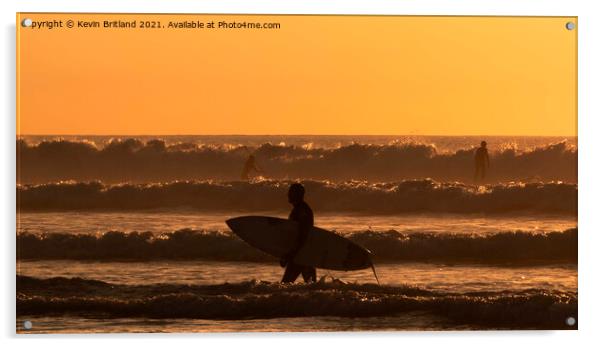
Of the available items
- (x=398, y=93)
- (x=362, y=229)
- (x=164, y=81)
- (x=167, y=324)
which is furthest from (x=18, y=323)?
(x=398, y=93)

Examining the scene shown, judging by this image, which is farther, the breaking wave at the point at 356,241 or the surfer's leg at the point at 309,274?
the surfer's leg at the point at 309,274

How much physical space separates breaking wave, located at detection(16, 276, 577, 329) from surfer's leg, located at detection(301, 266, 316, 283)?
4 cm

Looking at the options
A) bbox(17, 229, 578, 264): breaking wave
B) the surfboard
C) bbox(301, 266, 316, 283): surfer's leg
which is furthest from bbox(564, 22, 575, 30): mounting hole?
bbox(301, 266, 316, 283): surfer's leg

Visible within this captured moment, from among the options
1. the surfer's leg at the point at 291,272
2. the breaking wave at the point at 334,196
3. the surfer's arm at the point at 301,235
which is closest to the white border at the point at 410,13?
the breaking wave at the point at 334,196

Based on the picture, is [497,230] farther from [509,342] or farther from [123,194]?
[123,194]

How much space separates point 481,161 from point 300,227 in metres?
1.10

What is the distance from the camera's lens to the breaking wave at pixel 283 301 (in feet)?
21.8

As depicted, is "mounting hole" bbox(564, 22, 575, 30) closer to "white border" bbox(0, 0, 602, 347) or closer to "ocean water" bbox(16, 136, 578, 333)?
"white border" bbox(0, 0, 602, 347)

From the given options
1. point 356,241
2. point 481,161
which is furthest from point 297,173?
point 481,161

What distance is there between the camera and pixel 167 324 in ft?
21.8

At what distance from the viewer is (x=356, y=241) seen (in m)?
6.77

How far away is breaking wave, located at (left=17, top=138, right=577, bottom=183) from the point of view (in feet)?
22.1

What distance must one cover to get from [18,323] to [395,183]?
224cm

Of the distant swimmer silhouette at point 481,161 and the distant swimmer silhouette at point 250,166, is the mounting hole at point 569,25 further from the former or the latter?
the distant swimmer silhouette at point 250,166
